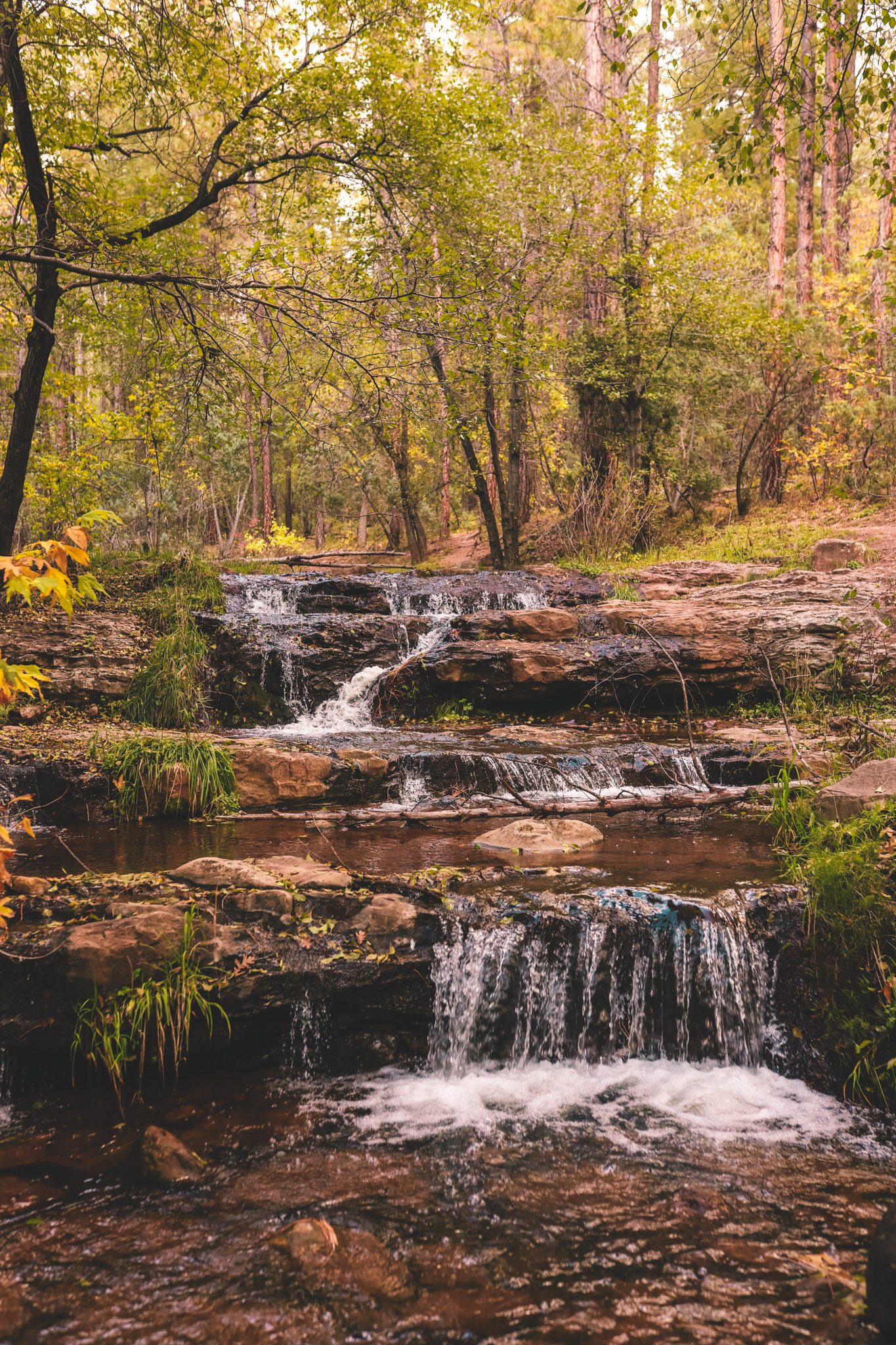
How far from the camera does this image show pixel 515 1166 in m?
3.12

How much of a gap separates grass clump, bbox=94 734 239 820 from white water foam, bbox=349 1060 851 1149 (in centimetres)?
364

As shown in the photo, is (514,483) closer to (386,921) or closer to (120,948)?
(386,921)

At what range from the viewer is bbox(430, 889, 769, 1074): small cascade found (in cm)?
401

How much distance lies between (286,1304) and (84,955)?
1.90 metres

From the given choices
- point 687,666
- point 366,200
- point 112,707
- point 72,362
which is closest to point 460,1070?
point 112,707

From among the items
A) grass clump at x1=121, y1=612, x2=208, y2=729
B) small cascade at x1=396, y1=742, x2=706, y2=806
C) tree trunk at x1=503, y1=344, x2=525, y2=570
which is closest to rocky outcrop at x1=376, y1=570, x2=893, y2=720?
small cascade at x1=396, y1=742, x2=706, y2=806

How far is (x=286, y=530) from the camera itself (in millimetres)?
25219

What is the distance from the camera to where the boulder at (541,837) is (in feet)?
18.7

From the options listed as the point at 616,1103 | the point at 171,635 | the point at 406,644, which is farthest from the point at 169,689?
the point at 616,1103

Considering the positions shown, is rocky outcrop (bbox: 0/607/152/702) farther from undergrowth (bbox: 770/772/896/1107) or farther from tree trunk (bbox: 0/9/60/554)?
undergrowth (bbox: 770/772/896/1107)

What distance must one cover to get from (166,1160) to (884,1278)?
2538 mm

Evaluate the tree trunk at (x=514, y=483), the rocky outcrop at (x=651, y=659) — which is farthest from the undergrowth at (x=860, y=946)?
the tree trunk at (x=514, y=483)

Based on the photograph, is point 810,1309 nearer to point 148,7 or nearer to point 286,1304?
point 286,1304

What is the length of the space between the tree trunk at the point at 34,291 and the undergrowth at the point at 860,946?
6.77m
